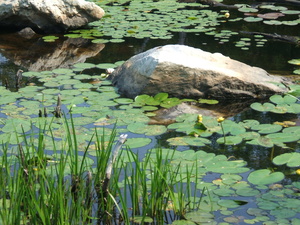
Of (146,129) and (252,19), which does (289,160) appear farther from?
(252,19)

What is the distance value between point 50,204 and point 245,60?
3659mm

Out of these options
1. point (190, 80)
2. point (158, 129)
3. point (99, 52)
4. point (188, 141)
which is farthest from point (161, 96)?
point (99, 52)

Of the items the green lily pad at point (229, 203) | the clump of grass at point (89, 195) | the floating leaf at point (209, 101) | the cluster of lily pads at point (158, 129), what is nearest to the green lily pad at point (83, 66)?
the cluster of lily pads at point (158, 129)

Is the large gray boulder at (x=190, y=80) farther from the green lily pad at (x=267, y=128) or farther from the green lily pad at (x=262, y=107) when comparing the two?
the green lily pad at (x=267, y=128)

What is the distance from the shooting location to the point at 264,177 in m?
2.86

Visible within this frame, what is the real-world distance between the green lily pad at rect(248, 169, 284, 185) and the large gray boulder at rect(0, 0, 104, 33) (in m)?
4.22

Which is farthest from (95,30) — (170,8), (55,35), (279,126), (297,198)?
(297,198)

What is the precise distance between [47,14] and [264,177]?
14.2ft

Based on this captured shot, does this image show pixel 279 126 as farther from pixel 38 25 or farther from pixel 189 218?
pixel 38 25

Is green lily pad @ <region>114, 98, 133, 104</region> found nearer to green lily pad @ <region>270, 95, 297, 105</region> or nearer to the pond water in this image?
the pond water

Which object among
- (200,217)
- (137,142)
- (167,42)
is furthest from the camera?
(167,42)

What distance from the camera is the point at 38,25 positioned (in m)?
6.66

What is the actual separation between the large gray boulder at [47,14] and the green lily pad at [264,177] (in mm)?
4225

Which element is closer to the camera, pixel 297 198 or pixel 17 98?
pixel 297 198
